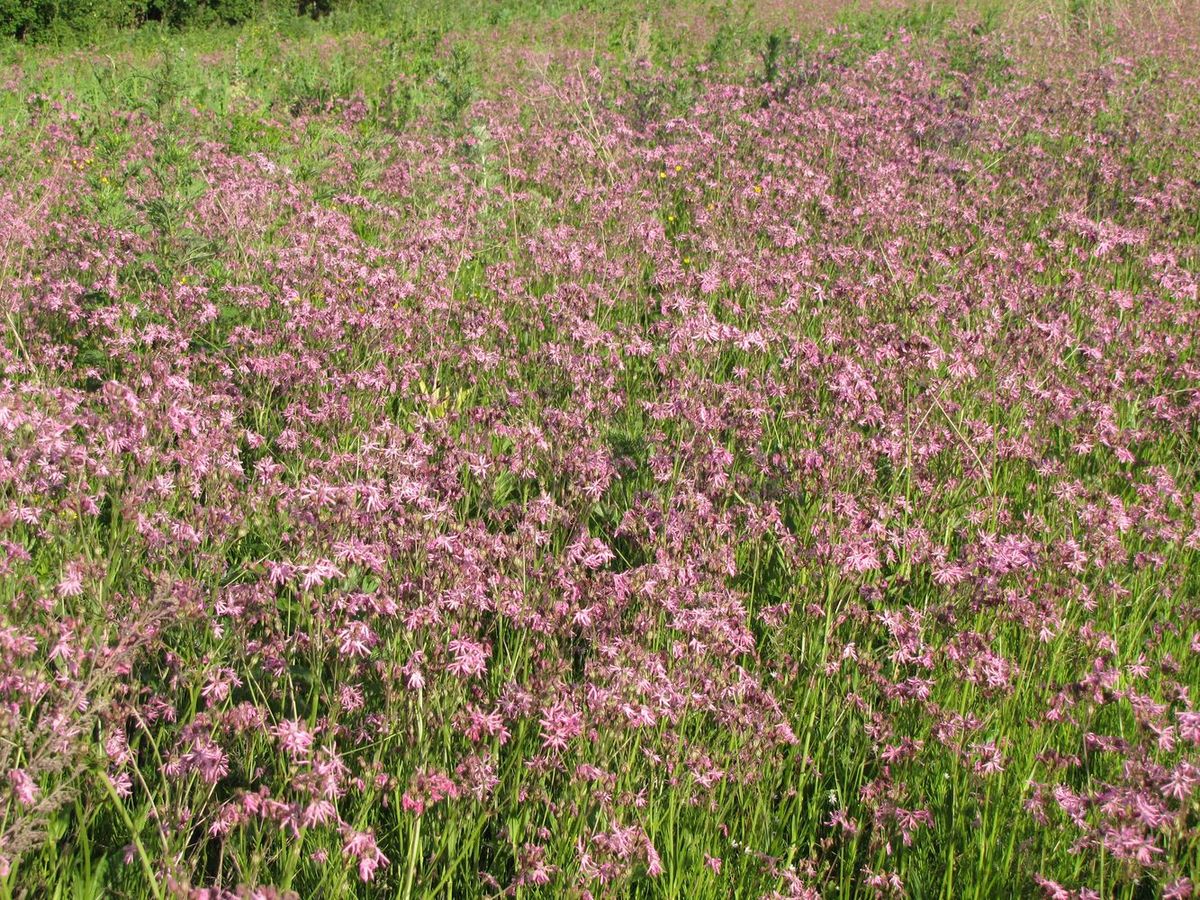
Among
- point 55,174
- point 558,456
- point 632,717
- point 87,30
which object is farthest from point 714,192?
point 87,30

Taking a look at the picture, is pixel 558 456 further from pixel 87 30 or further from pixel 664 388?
pixel 87 30

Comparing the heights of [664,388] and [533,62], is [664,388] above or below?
below

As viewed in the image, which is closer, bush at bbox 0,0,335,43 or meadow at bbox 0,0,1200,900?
meadow at bbox 0,0,1200,900

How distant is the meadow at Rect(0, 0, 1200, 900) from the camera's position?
2.35 m

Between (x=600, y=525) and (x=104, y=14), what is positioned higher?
(x=104, y=14)

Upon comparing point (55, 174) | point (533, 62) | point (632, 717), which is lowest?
point (632, 717)

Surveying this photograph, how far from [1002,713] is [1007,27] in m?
14.0

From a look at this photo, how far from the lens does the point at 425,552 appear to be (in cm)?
274

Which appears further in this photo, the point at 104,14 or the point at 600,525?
the point at 104,14

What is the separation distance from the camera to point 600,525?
3896 millimetres

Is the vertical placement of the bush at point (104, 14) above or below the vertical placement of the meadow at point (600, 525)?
above

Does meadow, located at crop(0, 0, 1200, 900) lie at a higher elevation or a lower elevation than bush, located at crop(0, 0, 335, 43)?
lower

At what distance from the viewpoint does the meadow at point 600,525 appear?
2350 millimetres

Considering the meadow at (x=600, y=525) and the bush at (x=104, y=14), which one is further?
the bush at (x=104, y=14)
